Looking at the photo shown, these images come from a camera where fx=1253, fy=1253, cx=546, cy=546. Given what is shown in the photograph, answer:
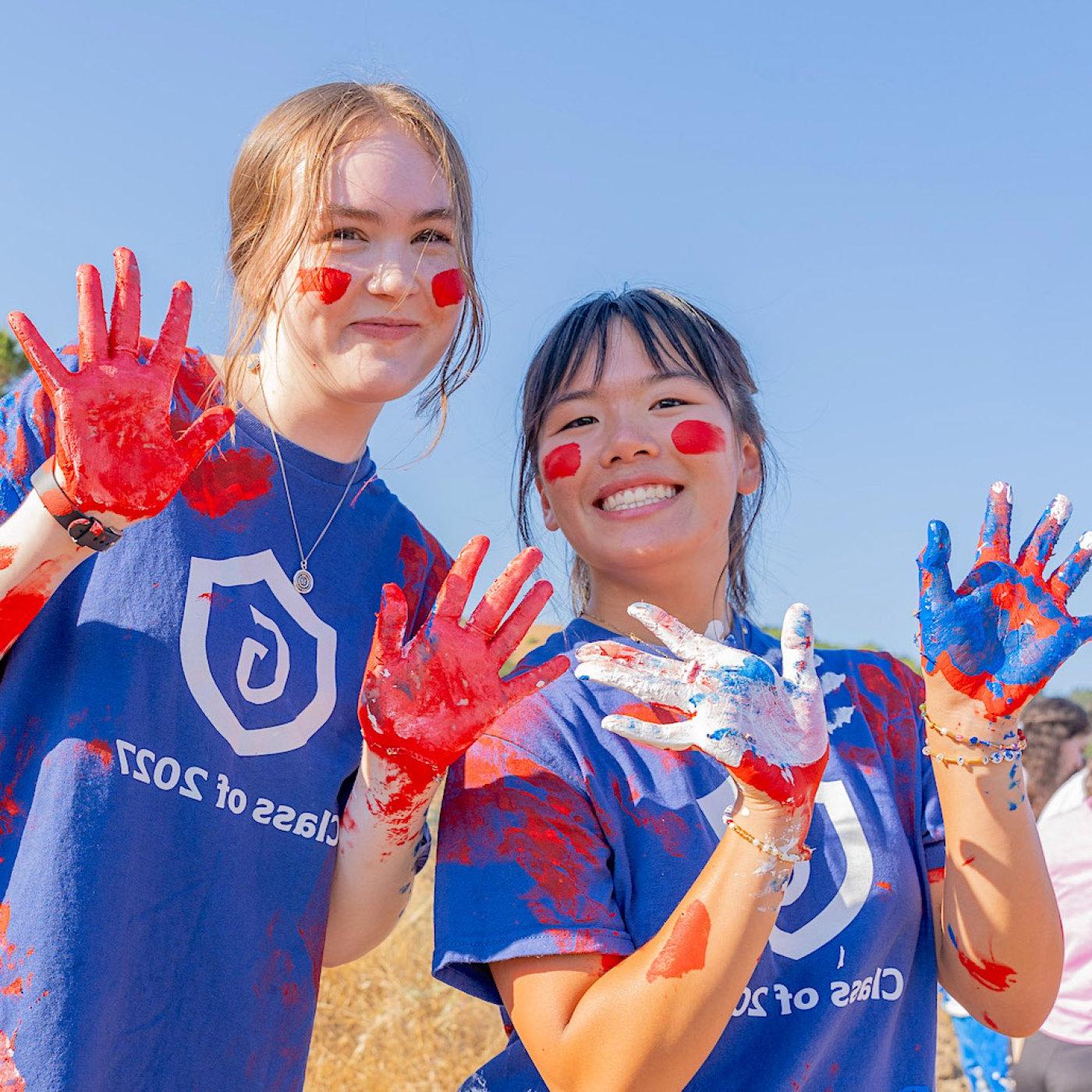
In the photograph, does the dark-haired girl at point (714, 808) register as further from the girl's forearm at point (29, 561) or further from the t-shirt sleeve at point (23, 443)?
the t-shirt sleeve at point (23, 443)

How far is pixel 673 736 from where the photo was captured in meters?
1.75

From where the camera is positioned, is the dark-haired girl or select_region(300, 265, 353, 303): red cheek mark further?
select_region(300, 265, 353, 303): red cheek mark

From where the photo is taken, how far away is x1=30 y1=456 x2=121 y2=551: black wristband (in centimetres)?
190

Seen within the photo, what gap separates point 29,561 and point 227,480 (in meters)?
0.43

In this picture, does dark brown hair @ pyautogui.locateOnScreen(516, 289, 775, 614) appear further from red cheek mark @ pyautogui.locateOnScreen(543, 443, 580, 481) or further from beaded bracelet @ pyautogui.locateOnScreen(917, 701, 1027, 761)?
beaded bracelet @ pyautogui.locateOnScreen(917, 701, 1027, 761)

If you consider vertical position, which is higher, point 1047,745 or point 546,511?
point 1047,745

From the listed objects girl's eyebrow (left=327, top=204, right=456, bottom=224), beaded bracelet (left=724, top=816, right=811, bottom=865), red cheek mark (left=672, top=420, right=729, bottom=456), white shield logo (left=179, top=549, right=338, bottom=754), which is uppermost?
girl's eyebrow (left=327, top=204, right=456, bottom=224)

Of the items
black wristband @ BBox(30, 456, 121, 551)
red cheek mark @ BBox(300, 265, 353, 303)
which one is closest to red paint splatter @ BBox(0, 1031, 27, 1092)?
black wristband @ BBox(30, 456, 121, 551)

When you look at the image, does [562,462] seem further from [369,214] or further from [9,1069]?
[9,1069]

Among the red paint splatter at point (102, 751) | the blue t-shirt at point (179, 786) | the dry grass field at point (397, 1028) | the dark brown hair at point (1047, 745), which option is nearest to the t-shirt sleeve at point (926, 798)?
the blue t-shirt at point (179, 786)

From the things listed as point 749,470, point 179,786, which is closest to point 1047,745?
point 749,470

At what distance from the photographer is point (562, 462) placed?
2332mm

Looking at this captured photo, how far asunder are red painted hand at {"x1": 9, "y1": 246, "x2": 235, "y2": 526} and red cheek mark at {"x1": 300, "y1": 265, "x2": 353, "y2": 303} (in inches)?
12.0

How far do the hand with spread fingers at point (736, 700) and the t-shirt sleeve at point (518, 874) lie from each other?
22cm
